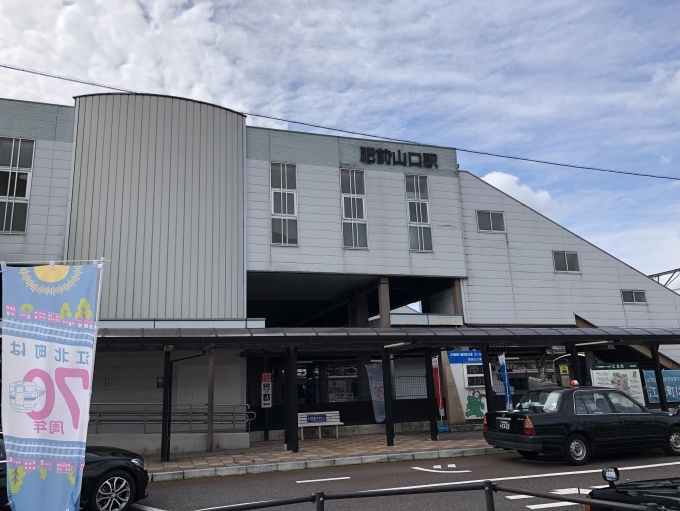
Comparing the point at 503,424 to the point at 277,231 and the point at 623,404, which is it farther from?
the point at 277,231

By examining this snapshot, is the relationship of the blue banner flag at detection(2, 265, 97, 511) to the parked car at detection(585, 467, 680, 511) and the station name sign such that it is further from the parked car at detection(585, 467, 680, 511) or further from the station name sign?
the station name sign

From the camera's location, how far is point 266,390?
1834 cm

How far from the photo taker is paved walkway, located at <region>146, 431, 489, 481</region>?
477 inches

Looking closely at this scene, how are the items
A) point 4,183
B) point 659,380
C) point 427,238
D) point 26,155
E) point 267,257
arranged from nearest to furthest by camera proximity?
1. point 659,380
2. point 4,183
3. point 26,155
4. point 267,257
5. point 427,238

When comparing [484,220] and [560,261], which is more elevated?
[484,220]

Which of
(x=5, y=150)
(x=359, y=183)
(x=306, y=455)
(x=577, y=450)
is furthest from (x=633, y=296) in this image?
(x=5, y=150)

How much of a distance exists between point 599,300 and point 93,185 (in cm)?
2279

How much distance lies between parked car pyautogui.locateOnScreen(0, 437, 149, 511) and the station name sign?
1830cm

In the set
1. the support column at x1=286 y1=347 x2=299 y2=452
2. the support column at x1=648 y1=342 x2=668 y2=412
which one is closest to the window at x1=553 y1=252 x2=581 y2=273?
the support column at x1=648 y1=342 x2=668 y2=412

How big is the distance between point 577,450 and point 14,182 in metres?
19.6

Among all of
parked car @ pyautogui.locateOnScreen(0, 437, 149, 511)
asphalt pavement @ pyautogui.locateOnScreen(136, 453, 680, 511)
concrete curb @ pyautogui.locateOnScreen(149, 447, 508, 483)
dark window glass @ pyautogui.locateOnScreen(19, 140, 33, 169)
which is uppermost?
dark window glass @ pyautogui.locateOnScreen(19, 140, 33, 169)

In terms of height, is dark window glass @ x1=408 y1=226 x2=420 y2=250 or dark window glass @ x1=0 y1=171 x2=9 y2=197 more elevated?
dark window glass @ x1=0 y1=171 x2=9 y2=197

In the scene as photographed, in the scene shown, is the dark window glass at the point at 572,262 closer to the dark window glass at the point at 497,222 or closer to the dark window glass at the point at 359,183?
the dark window glass at the point at 497,222

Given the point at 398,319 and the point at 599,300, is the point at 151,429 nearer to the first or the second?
the point at 398,319
